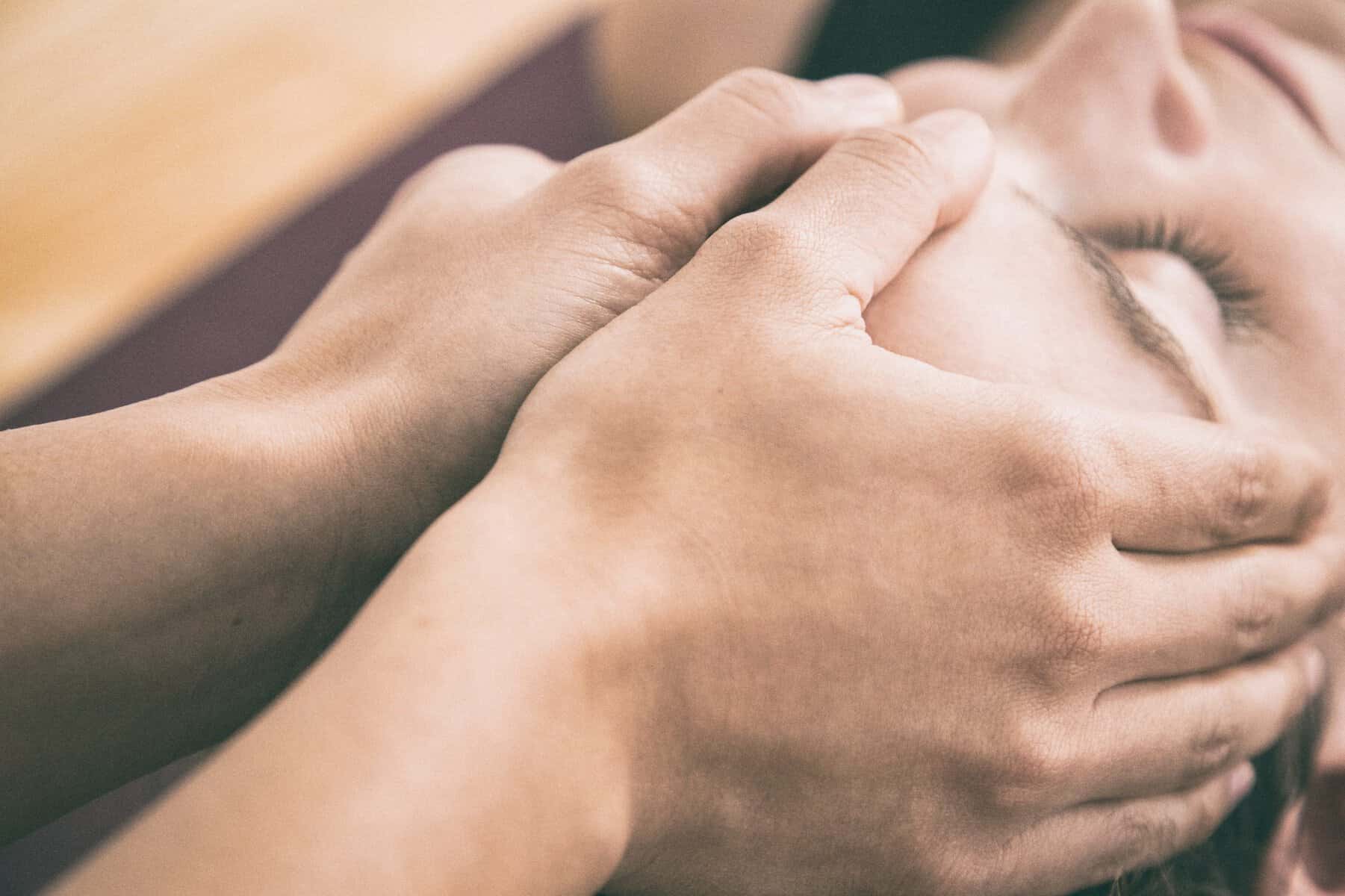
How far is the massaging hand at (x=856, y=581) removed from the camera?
0.53 m

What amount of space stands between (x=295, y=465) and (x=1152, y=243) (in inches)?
27.2

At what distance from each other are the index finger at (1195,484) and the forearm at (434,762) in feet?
1.05

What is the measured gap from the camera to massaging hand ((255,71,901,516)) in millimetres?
646

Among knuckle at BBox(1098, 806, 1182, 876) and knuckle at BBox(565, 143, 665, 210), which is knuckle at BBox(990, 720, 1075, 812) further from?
knuckle at BBox(565, 143, 665, 210)

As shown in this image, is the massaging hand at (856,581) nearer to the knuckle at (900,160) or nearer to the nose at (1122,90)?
the knuckle at (900,160)

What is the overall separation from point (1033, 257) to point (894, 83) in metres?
0.44

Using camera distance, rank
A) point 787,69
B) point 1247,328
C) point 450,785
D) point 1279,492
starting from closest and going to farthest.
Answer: point 450,785 → point 1279,492 → point 1247,328 → point 787,69

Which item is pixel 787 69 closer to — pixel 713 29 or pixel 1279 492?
pixel 713 29

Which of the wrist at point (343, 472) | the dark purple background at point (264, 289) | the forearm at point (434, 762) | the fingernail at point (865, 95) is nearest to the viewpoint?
the forearm at point (434, 762)

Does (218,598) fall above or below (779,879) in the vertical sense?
above

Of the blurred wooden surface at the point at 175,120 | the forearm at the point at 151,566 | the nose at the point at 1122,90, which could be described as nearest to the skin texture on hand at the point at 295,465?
the forearm at the point at 151,566

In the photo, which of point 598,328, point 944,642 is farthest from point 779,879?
point 598,328

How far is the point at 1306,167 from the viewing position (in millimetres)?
873

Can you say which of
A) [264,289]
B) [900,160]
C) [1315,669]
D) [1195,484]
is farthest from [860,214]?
[264,289]
